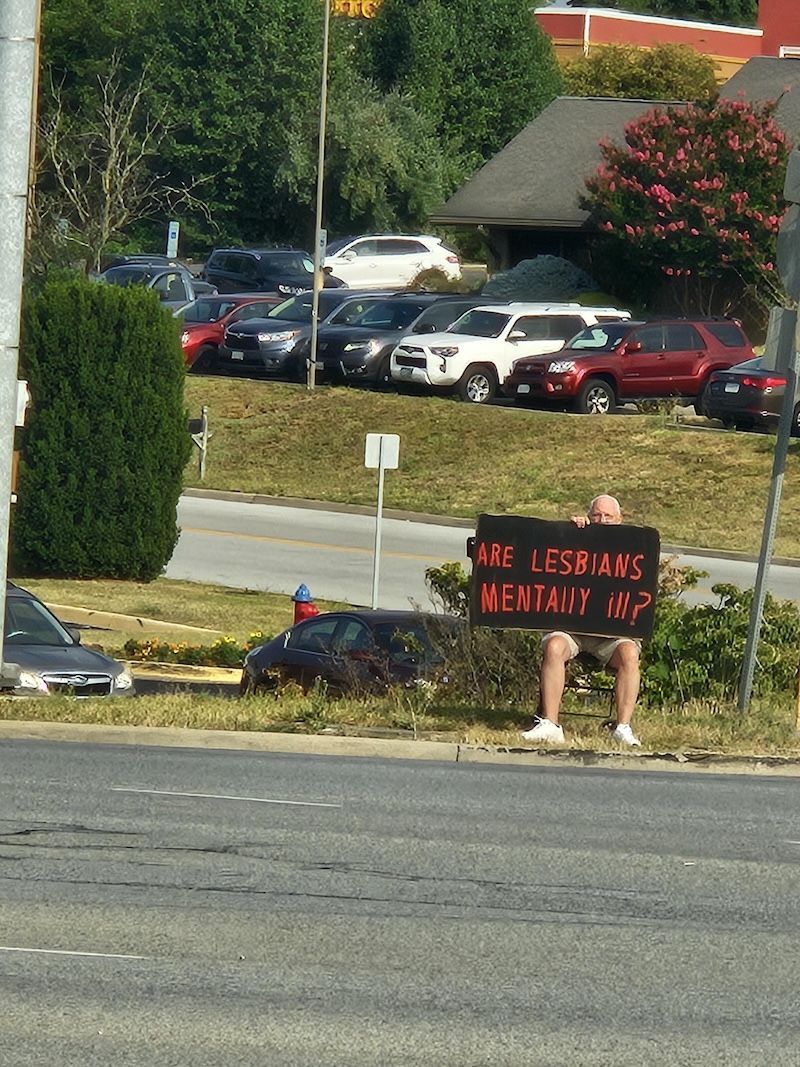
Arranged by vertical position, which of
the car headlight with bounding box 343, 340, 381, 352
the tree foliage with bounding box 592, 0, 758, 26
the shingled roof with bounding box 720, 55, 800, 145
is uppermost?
the tree foliage with bounding box 592, 0, 758, 26

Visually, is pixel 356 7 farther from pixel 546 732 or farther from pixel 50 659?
pixel 546 732

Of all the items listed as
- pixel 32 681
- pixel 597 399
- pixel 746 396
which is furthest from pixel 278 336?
pixel 32 681

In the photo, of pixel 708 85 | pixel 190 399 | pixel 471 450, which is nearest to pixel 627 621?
pixel 471 450

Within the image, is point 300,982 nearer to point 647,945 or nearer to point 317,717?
point 647,945

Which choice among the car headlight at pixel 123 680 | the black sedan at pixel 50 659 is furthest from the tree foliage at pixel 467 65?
the car headlight at pixel 123 680

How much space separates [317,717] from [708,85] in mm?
59338

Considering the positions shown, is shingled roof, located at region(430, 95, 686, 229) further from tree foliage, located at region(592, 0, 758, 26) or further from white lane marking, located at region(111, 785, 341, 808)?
white lane marking, located at region(111, 785, 341, 808)

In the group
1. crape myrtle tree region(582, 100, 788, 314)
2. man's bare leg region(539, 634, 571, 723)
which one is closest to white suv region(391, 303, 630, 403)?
crape myrtle tree region(582, 100, 788, 314)

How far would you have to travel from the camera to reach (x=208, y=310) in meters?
43.8

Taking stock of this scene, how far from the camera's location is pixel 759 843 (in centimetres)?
982

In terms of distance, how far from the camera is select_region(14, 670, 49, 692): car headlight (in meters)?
17.5

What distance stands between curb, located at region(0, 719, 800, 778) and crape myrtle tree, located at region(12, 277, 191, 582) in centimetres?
1659

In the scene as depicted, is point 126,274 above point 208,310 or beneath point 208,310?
above

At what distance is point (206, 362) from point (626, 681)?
31326 mm
